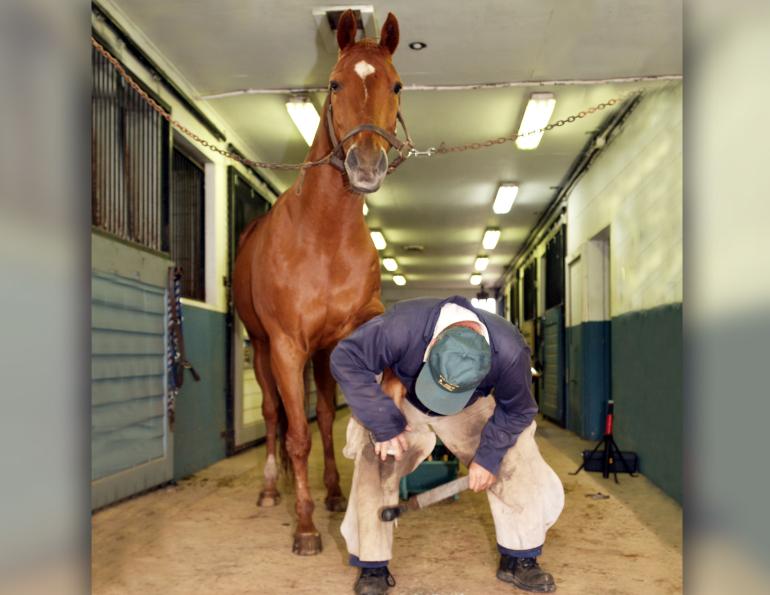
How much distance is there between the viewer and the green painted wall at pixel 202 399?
489 cm

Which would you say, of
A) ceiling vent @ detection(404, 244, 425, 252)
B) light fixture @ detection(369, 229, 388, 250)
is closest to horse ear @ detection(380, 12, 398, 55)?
light fixture @ detection(369, 229, 388, 250)

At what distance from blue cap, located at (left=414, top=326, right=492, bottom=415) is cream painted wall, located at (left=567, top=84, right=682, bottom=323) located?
7.90 ft

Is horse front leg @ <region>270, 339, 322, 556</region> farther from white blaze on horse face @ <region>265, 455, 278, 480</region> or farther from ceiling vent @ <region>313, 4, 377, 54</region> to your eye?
ceiling vent @ <region>313, 4, 377, 54</region>

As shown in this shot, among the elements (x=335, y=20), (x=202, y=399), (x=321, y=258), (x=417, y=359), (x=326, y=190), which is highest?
(x=335, y=20)

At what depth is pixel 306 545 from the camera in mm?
2984

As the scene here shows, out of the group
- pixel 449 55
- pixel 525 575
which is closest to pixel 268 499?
pixel 525 575

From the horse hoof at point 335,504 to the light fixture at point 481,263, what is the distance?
11763 millimetres

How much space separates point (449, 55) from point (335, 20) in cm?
96

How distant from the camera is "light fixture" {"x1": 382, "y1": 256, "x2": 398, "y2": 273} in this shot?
14.9 metres

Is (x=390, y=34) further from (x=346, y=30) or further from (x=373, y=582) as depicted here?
(x=373, y=582)

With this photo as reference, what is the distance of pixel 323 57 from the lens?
184 inches

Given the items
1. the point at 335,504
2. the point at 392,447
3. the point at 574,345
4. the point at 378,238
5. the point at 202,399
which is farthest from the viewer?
the point at 378,238

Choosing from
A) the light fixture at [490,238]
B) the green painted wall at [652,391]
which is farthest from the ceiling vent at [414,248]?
the green painted wall at [652,391]
